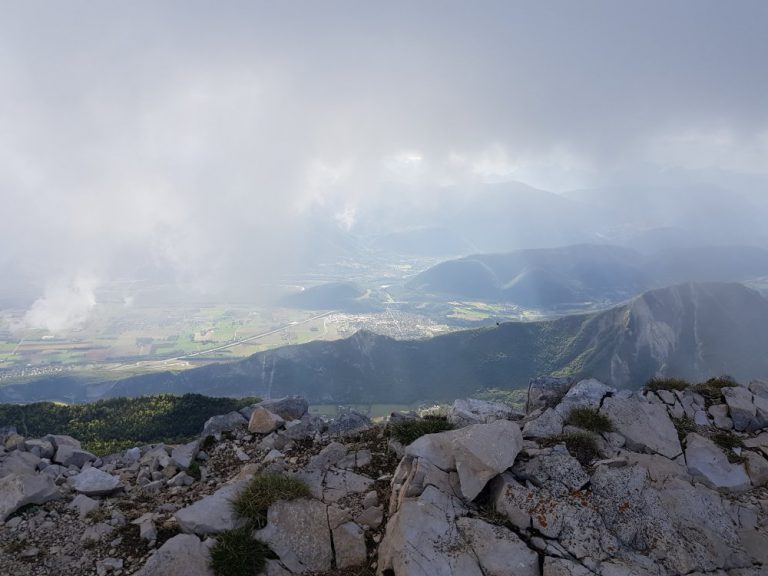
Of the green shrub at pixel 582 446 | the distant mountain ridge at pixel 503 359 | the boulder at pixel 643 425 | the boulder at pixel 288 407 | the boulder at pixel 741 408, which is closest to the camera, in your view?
the green shrub at pixel 582 446

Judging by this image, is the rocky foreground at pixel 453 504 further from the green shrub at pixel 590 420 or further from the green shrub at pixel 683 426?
the green shrub at pixel 683 426

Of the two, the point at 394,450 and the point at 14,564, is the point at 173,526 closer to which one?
the point at 14,564

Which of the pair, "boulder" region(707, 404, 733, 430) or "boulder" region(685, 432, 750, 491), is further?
"boulder" region(707, 404, 733, 430)

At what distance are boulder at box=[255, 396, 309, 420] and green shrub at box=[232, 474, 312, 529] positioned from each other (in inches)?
315

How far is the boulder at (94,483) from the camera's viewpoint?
46.2 feet

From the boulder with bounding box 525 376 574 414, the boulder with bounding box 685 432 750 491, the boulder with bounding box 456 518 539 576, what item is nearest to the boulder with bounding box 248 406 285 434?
the boulder with bounding box 456 518 539 576

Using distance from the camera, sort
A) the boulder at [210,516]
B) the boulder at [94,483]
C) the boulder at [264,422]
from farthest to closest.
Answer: the boulder at [264,422] < the boulder at [94,483] < the boulder at [210,516]

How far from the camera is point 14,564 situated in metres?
10.5

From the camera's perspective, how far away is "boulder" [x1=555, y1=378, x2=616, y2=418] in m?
16.2

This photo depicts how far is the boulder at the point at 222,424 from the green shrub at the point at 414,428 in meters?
7.75

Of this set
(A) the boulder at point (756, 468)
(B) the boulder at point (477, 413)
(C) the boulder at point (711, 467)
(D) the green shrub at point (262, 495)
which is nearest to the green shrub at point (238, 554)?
(D) the green shrub at point (262, 495)

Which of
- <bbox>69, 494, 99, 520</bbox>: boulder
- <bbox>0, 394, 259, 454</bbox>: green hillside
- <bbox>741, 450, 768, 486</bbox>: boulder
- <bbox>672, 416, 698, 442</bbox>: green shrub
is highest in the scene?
<bbox>69, 494, 99, 520</bbox>: boulder

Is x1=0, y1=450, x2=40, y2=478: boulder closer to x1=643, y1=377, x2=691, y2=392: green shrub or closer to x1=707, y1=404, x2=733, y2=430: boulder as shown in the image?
x1=643, y1=377, x2=691, y2=392: green shrub

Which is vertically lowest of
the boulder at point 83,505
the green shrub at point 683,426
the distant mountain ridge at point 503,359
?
the distant mountain ridge at point 503,359
